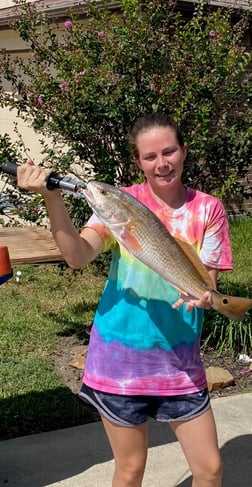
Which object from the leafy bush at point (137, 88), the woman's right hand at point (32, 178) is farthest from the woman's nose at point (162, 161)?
the leafy bush at point (137, 88)

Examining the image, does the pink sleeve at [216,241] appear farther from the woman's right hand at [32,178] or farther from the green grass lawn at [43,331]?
the green grass lawn at [43,331]

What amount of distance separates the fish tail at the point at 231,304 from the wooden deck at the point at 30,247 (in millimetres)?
1040

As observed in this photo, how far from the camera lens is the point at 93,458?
3.60 m

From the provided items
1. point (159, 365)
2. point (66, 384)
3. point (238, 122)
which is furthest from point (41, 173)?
point (238, 122)

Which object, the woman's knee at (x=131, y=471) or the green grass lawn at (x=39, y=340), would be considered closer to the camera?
the woman's knee at (x=131, y=471)

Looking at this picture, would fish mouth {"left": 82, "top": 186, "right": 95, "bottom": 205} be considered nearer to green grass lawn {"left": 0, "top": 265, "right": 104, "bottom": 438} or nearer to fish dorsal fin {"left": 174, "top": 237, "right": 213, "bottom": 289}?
fish dorsal fin {"left": 174, "top": 237, "right": 213, "bottom": 289}

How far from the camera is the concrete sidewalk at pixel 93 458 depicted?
3.40 meters

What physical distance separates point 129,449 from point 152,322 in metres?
0.47

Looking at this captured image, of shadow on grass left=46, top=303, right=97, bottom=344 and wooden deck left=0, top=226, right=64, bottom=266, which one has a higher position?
wooden deck left=0, top=226, right=64, bottom=266

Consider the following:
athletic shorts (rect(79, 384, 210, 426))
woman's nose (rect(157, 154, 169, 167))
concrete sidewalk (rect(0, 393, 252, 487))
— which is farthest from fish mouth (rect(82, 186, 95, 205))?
concrete sidewalk (rect(0, 393, 252, 487))

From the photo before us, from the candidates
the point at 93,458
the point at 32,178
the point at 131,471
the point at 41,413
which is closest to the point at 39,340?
the point at 41,413

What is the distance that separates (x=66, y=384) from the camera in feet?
15.0

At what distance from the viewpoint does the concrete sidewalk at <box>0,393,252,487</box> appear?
3.40 metres

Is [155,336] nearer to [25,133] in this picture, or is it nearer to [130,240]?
[130,240]
